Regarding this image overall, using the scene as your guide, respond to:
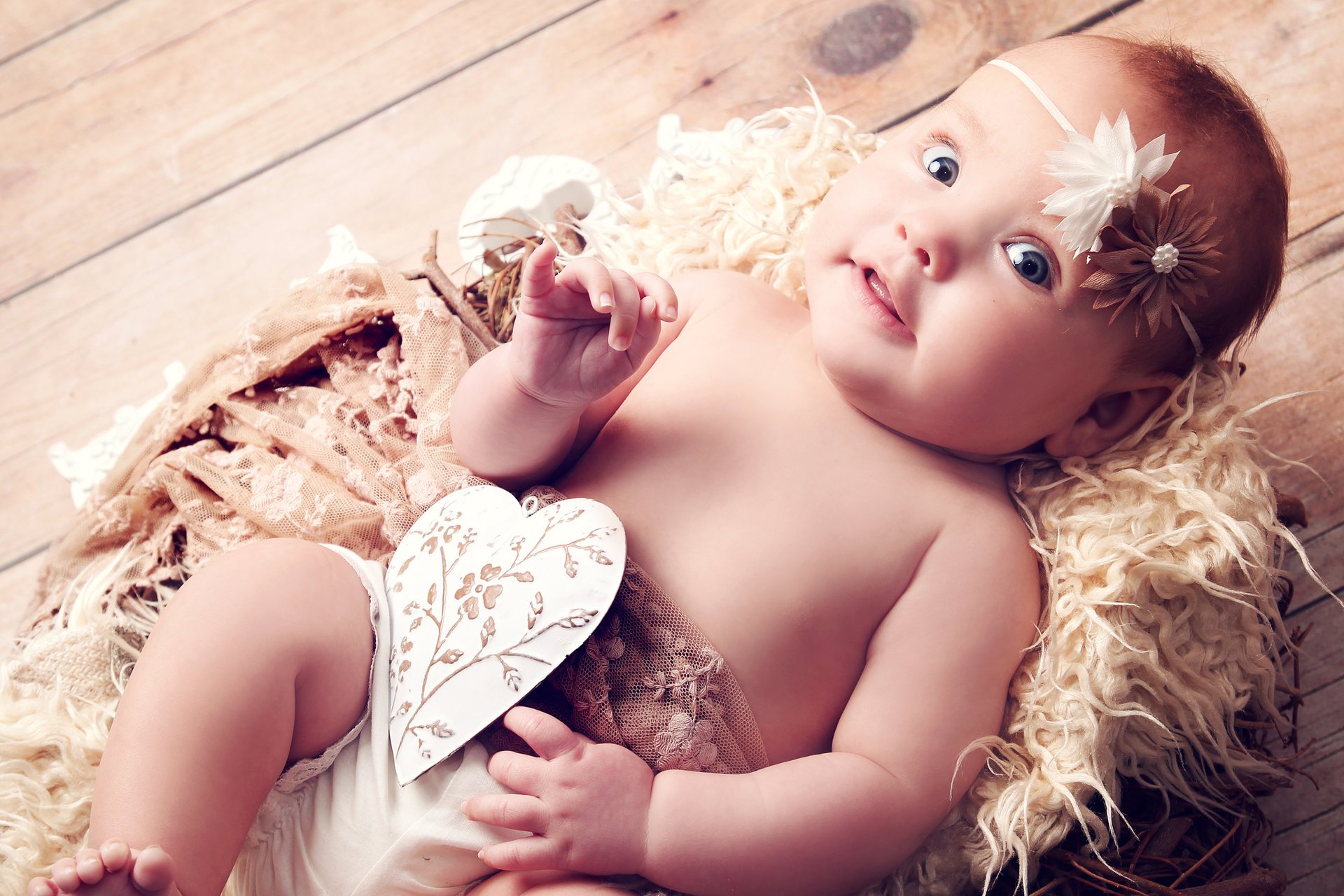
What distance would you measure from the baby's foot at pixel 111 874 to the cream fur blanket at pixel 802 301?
291 millimetres

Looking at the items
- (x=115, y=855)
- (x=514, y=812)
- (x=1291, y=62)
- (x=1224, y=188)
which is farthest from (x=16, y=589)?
(x=1291, y=62)

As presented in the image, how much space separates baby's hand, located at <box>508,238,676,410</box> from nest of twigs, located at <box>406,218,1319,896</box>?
1.01 ft

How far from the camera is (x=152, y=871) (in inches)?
31.4

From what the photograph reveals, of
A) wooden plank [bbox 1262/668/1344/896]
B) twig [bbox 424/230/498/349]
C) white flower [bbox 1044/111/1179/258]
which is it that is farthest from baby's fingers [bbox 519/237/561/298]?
wooden plank [bbox 1262/668/1344/896]

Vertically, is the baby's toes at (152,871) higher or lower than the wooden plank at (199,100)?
lower

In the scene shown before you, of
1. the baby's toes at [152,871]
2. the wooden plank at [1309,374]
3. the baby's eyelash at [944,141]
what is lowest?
the wooden plank at [1309,374]

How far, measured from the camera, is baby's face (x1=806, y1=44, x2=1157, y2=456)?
96 cm

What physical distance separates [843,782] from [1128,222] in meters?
0.60

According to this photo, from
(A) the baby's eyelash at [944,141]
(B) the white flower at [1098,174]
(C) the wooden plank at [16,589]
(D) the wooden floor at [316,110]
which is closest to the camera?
(B) the white flower at [1098,174]

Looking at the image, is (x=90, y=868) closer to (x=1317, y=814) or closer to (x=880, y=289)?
(x=880, y=289)

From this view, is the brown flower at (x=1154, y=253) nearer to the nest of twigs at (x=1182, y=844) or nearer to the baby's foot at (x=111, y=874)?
the nest of twigs at (x=1182, y=844)

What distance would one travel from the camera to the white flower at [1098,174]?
2.97 feet

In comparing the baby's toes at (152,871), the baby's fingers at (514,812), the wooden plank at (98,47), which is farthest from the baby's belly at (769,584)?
the wooden plank at (98,47)

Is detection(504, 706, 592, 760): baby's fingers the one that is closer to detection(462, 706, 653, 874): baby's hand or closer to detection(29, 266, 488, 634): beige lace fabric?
detection(462, 706, 653, 874): baby's hand
